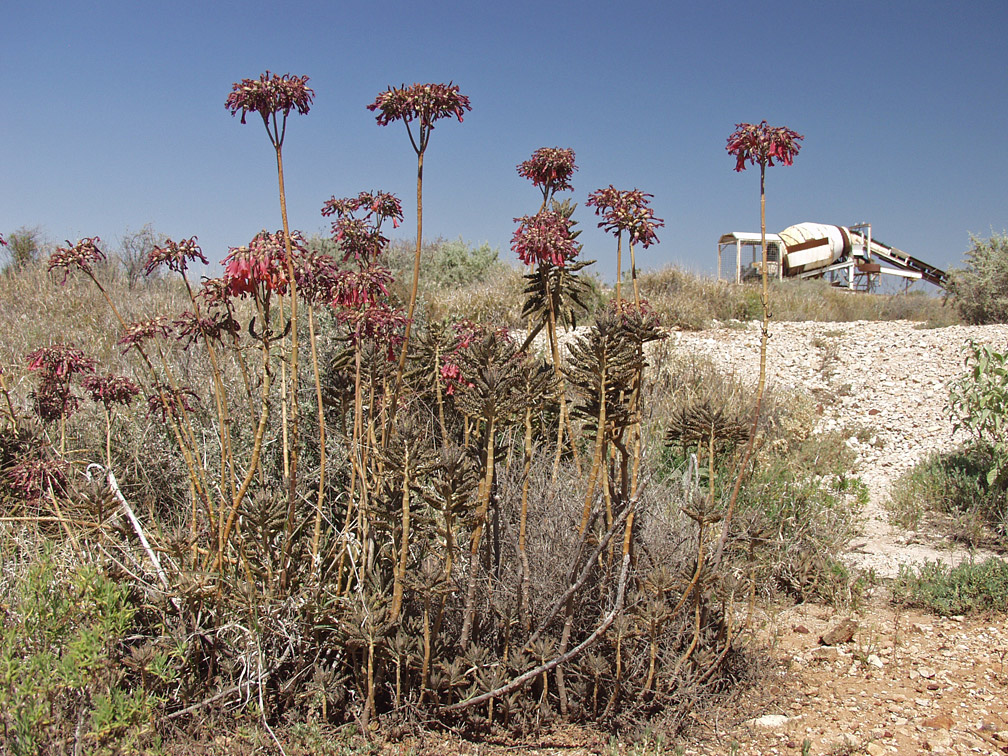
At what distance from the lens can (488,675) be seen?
2391 millimetres

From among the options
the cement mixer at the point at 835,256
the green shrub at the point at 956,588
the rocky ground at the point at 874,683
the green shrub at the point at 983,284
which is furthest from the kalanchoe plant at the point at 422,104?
the cement mixer at the point at 835,256

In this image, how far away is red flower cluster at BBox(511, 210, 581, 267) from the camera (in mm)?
2414

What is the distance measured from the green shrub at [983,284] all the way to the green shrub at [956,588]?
9.76m

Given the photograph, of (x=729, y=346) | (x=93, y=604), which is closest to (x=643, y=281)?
(x=729, y=346)

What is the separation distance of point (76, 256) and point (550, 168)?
70.7 inches

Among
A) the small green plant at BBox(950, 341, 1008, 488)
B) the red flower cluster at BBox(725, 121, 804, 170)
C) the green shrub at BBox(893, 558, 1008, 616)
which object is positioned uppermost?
the red flower cluster at BBox(725, 121, 804, 170)

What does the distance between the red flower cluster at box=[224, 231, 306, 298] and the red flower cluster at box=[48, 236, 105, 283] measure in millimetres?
809

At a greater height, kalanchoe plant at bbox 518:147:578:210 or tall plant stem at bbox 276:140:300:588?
kalanchoe plant at bbox 518:147:578:210

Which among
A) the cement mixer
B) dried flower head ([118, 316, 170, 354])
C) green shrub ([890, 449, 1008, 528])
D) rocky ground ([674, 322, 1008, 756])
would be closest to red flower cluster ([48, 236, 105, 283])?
dried flower head ([118, 316, 170, 354])

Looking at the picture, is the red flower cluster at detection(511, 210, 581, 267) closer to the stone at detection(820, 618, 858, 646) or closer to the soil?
the soil

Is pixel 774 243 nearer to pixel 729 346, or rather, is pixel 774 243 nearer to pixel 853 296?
pixel 853 296

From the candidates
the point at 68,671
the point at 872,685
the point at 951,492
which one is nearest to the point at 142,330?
the point at 68,671

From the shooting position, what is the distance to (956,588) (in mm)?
3873

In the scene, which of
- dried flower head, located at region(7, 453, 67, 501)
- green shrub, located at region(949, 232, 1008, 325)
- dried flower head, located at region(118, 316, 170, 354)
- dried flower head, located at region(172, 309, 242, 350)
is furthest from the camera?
green shrub, located at region(949, 232, 1008, 325)
